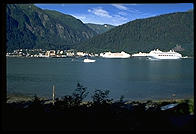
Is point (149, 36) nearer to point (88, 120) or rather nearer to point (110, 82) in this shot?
point (110, 82)

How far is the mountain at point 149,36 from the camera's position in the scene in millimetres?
118800

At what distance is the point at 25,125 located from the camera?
8.43 feet

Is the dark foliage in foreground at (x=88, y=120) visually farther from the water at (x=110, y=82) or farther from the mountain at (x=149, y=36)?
the mountain at (x=149, y=36)

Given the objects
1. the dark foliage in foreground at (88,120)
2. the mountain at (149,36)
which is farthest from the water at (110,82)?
the mountain at (149,36)

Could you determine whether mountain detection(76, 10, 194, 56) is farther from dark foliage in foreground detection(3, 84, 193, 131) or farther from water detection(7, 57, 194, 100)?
dark foliage in foreground detection(3, 84, 193, 131)

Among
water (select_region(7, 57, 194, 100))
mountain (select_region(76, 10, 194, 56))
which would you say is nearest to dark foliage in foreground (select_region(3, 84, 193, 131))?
water (select_region(7, 57, 194, 100))

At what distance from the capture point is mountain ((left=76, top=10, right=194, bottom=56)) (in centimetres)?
11880

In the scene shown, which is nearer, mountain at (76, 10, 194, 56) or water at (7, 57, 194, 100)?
water at (7, 57, 194, 100)

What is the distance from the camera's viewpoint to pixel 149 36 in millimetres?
136250

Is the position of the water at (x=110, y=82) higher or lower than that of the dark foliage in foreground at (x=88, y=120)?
lower

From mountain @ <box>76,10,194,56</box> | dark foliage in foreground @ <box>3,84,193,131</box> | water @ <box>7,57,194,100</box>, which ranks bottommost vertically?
water @ <box>7,57,194,100</box>

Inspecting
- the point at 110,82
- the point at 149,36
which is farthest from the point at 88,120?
the point at 149,36

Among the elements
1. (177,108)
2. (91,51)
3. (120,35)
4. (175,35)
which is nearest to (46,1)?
(177,108)

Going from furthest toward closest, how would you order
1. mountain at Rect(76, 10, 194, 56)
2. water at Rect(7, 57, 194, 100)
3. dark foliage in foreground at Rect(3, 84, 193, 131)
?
mountain at Rect(76, 10, 194, 56)
water at Rect(7, 57, 194, 100)
dark foliage in foreground at Rect(3, 84, 193, 131)
